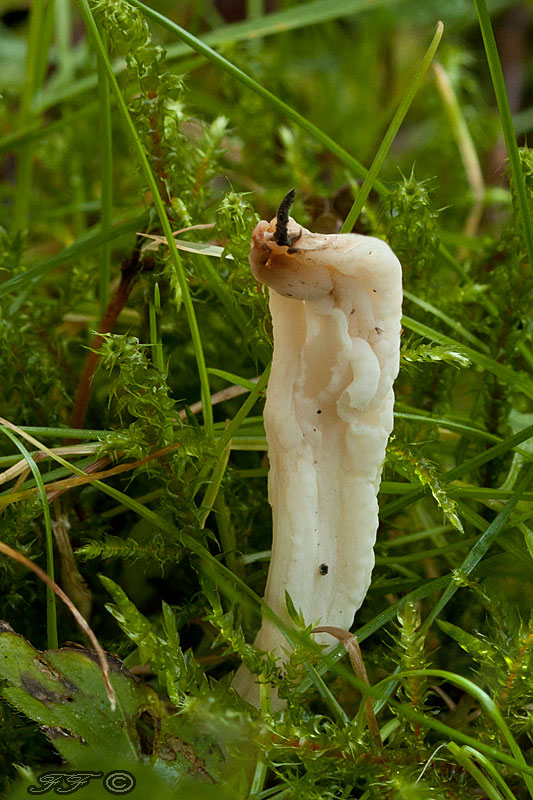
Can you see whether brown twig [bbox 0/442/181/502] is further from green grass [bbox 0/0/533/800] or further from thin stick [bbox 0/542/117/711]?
thin stick [bbox 0/542/117/711]

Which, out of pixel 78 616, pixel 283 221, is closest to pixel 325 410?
pixel 283 221

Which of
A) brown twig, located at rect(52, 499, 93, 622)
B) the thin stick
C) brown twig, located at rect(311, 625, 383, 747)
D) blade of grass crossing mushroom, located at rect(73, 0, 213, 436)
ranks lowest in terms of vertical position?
brown twig, located at rect(311, 625, 383, 747)

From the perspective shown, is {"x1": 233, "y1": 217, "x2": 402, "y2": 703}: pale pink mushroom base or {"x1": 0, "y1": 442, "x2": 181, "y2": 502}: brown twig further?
{"x1": 0, "y1": 442, "x2": 181, "y2": 502}: brown twig

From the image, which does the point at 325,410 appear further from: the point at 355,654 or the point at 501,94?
the point at 501,94

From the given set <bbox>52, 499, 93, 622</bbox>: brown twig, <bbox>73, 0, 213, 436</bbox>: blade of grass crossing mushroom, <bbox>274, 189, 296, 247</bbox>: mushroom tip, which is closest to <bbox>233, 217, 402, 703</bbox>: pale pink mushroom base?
<bbox>274, 189, 296, 247</bbox>: mushroom tip

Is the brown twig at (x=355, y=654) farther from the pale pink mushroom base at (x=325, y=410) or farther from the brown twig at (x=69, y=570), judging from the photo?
the brown twig at (x=69, y=570)

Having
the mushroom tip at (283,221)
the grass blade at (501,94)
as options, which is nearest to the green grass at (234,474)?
the grass blade at (501,94)

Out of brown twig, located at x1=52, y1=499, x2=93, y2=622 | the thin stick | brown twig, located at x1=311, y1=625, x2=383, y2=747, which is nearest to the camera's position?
the thin stick

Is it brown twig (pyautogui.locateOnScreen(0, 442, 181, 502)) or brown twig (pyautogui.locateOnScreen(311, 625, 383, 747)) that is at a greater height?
brown twig (pyautogui.locateOnScreen(0, 442, 181, 502))

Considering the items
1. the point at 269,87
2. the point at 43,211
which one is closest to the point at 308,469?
the point at 43,211
